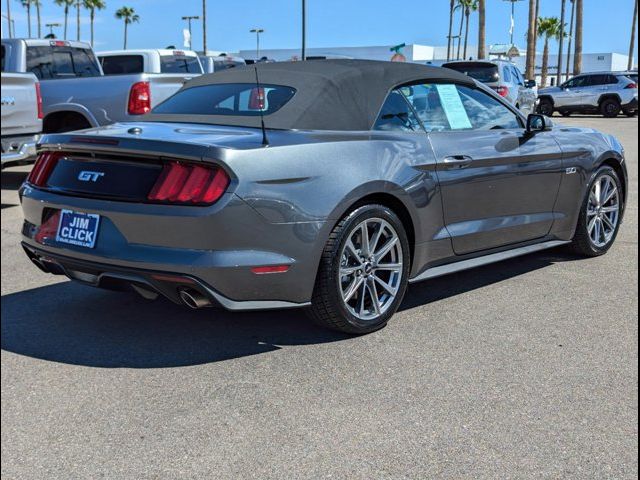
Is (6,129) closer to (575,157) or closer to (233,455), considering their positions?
(575,157)

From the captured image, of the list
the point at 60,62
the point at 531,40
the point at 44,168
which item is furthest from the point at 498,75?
the point at 531,40

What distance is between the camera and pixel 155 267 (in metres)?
3.86

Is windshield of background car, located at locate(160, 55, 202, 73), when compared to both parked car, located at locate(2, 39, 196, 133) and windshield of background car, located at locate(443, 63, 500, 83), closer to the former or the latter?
parked car, located at locate(2, 39, 196, 133)

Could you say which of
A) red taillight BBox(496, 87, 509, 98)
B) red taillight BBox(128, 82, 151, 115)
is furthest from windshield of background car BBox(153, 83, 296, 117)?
red taillight BBox(496, 87, 509, 98)

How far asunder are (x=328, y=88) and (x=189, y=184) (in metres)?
1.21

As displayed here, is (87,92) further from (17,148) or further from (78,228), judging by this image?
(78,228)

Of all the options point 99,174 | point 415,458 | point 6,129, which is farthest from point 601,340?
point 6,129

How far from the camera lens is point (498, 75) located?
61.1 ft

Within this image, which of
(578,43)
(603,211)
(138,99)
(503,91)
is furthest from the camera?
(578,43)

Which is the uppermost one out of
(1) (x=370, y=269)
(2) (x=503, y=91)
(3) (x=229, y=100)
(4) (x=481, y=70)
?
(4) (x=481, y=70)

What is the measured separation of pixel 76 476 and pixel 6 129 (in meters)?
7.27

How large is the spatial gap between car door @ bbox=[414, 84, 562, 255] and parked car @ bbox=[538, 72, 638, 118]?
26338 millimetres

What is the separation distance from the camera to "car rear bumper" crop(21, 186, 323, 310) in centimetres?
380

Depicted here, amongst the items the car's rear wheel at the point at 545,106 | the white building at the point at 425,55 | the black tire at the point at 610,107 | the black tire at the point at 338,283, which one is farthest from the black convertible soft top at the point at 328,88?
the white building at the point at 425,55
